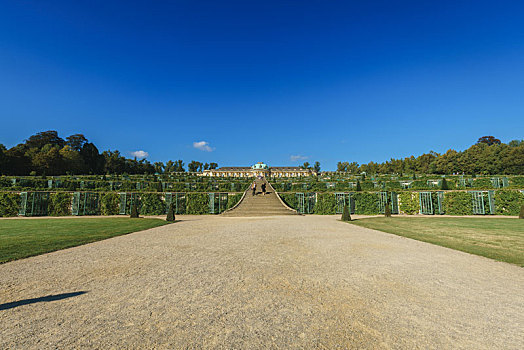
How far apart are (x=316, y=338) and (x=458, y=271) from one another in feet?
16.9

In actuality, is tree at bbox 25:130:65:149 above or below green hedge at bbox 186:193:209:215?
above

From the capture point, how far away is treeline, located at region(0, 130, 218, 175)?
5216cm

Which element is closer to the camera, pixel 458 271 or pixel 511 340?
pixel 511 340

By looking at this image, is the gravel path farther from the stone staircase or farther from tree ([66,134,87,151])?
tree ([66,134,87,151])

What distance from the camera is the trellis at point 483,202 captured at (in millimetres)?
19203

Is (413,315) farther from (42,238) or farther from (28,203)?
(28,203)

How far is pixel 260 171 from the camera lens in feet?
431

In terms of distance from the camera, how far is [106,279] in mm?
5297

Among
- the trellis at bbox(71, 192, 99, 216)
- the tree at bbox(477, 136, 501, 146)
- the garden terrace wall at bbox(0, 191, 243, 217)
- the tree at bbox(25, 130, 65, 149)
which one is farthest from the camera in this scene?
the tree at bbox(477, 136, 501, 146)

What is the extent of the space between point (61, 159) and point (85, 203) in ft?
161

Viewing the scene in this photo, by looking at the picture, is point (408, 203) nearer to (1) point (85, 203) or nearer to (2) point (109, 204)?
(2) point (109, 204)

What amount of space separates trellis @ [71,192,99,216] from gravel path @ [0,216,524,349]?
17.2 m

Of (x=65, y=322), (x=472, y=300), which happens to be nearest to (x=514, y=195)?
(x=472, y=300)

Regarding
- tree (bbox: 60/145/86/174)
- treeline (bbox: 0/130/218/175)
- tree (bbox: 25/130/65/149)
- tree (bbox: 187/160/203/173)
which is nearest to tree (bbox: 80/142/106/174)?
treeline (bbox: 0/130/218/175)
